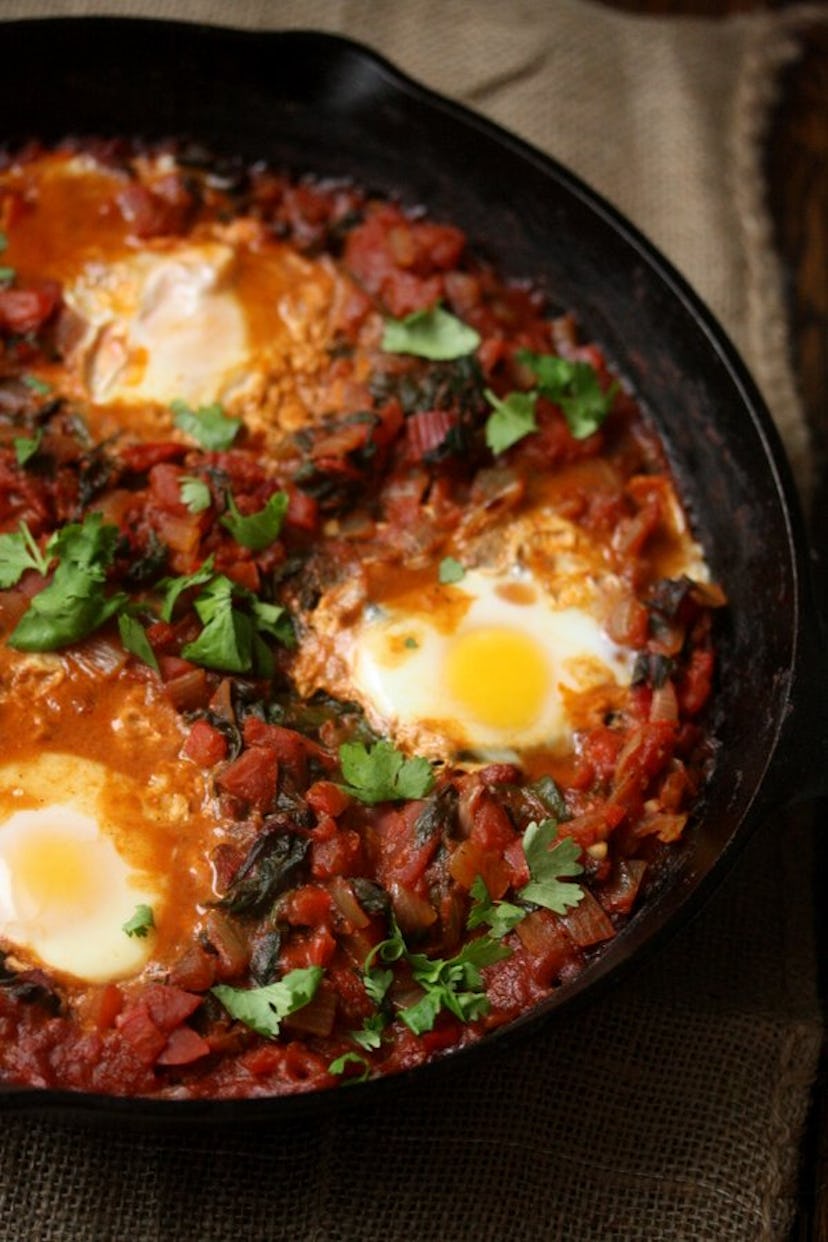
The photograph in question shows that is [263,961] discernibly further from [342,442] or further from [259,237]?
[259,237]

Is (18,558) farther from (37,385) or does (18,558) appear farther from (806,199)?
(806,199)

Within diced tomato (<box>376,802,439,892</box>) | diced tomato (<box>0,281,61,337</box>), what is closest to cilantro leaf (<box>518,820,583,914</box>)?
diced tomato (<box>376,802,439,892</box>)

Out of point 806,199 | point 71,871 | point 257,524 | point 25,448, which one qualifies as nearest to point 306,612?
point 257,524

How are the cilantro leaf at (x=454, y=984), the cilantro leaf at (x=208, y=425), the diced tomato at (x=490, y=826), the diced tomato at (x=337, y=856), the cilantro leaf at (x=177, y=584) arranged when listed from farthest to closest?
the cilantro leaf at (x=208, y=425) → the cilantro leaf at (x=177, y=584) → the diced tomato at (x=490, y=826) → the diced tomato at (x=337, y=856) → the cilantro leaf at (x=454, y=984)

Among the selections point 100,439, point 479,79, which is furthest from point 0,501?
point 479,79

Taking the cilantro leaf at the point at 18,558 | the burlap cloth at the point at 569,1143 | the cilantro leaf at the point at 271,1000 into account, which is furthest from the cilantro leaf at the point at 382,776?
the cilantro leaf at the point at 18,558

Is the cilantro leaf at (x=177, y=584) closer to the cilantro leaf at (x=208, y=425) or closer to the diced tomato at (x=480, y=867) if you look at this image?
the cilantro leaf at (x=208, y=425)
